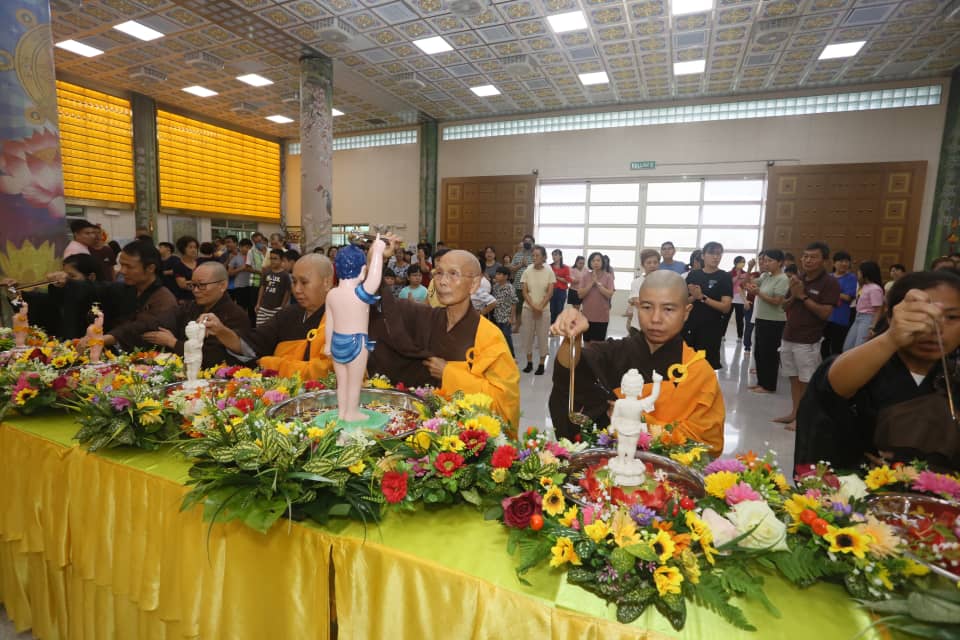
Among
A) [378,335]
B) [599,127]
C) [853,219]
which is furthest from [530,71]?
[378,335]

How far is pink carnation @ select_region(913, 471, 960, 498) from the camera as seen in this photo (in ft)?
3.74

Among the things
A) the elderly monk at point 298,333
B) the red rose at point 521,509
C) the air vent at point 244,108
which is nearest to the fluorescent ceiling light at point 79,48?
the air vent at point 244,108

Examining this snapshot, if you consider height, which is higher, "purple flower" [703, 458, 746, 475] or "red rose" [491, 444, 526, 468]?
"red rose" [491, 444, 526, 468]

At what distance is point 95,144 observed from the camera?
9898mm

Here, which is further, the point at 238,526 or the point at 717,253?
the point at 717,253

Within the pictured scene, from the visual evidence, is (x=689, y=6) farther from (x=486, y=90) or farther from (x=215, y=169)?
(x=215, y=169)

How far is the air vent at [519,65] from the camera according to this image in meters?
8.11

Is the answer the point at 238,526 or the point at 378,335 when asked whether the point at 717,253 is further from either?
the point at 238,526

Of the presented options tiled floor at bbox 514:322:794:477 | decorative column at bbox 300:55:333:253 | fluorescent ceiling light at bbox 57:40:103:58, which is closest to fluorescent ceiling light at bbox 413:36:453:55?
decorative column at bbox 300:55:333:253

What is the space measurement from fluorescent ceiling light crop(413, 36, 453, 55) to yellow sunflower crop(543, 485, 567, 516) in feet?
26.2

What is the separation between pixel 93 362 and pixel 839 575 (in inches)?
108

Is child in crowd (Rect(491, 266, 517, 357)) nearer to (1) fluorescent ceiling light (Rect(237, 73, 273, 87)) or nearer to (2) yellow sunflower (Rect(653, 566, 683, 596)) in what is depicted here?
(2) yellow sunflower (Rect(653, 566, 683, 596))

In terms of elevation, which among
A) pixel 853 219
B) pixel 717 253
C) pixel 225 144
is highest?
pixel 225 144

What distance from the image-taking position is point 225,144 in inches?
500
